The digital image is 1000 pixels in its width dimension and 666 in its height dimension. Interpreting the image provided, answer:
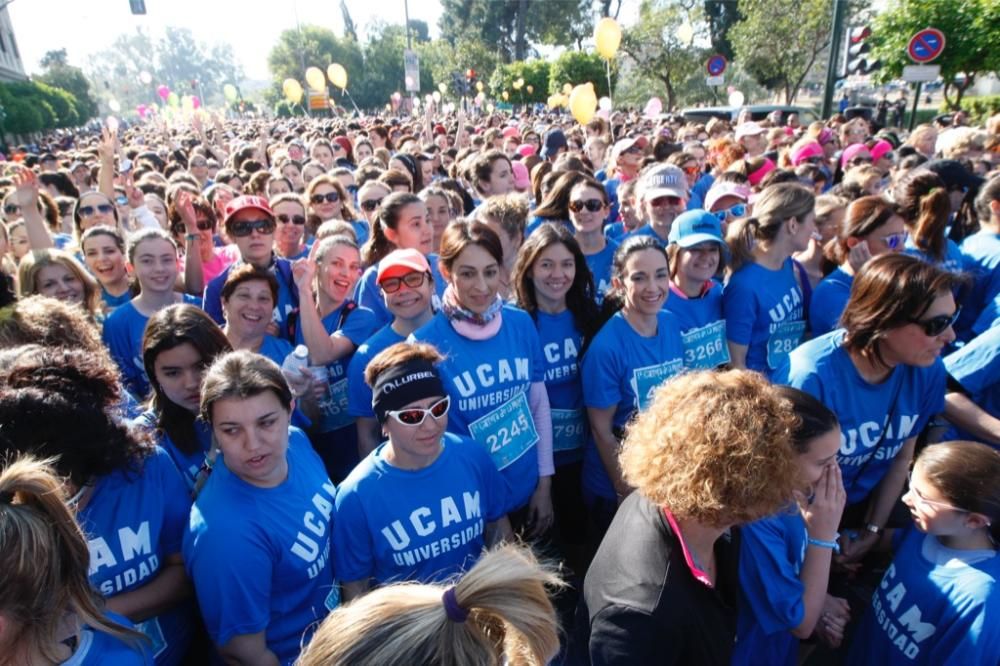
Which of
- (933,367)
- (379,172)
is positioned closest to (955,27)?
(379,172)

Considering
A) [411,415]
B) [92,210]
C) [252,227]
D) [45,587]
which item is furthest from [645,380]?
[92,210]

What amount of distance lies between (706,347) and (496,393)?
136 cm

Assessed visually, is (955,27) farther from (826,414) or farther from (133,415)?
(133,415)

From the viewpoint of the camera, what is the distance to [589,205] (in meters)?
4.34

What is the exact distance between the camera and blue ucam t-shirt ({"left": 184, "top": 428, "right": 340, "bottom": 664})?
189cm

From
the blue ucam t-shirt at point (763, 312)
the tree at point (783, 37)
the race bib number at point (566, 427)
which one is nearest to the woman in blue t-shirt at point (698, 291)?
the blue ucam t-shirt at point (763, 312)

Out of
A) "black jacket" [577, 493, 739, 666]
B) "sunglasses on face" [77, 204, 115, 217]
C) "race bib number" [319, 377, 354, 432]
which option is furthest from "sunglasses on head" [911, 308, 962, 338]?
"sunglasses on face" [77, 204, 115, 217]

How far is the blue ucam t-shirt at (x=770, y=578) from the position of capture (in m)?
1.95

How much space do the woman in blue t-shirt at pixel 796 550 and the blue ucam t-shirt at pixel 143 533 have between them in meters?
1.98

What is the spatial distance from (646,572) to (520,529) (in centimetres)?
167

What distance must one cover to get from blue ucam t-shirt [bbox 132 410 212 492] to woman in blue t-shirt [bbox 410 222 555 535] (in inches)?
39.5

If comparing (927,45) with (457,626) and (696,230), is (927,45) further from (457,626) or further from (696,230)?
(457,626)

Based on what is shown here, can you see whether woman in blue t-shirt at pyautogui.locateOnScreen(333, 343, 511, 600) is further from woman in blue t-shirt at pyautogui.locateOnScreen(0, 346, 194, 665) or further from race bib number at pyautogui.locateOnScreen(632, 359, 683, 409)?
race bib number at pyautogui.locateOnScreen(632, 359, 683, 409)

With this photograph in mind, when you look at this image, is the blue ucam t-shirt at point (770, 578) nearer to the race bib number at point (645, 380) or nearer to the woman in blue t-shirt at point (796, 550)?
the woman in blue t-shirt at point (796, 550)
